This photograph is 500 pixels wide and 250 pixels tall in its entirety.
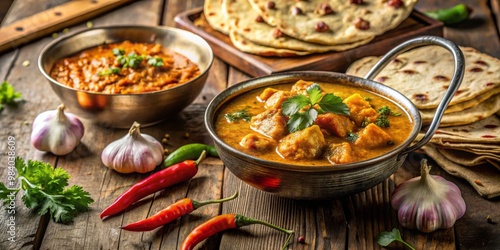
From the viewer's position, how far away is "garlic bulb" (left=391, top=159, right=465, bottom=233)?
11.3 feet

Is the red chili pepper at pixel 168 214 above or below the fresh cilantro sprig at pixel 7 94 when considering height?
above

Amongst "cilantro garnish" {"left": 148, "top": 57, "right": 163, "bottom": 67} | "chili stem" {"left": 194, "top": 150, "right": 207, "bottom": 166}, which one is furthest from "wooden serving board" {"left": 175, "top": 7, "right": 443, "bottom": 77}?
"chili stem" {"left": 194, "top": 150, "right": 207, "bottom": 166}

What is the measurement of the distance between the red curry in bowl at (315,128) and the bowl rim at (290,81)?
0.17ft

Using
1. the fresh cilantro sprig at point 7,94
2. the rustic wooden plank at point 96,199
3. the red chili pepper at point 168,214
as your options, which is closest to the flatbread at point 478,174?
the red chili pepper at point 168,214

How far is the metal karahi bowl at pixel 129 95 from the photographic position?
4.32 meters

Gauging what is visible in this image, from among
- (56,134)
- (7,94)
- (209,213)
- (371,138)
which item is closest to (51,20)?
(7,94)

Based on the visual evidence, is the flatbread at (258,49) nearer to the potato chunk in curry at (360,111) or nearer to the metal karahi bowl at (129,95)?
the metal karahi bowl at (129,95)

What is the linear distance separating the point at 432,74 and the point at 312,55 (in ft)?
3.01

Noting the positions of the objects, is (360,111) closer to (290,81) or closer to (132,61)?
(290,81)


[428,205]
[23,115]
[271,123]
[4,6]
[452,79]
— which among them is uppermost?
[452,79]

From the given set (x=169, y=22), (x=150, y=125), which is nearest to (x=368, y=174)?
(x=150, y=125)

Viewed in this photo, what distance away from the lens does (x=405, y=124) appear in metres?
3.68

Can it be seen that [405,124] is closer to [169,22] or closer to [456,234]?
[456,234]

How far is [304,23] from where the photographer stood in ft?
17.2
